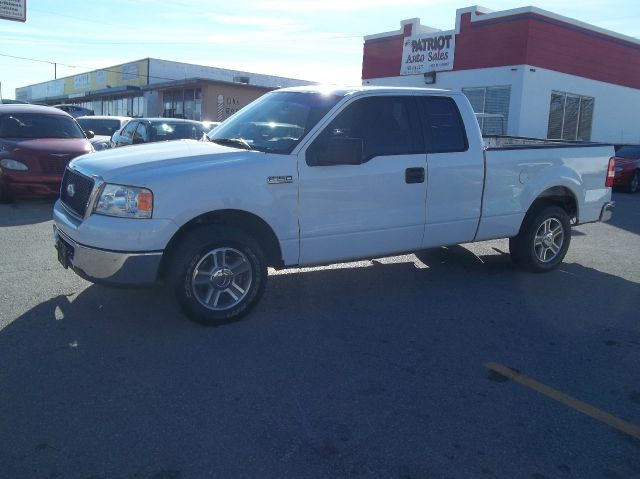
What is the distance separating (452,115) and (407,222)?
1294 mm

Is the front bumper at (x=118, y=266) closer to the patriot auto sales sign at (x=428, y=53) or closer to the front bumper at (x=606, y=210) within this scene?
the front bumper at (x=606, y=210)

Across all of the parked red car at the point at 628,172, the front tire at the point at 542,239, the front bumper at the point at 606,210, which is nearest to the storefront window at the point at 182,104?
the parked red car at the point at 628,172

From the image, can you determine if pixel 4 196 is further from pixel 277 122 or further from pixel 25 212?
pixel 277 122

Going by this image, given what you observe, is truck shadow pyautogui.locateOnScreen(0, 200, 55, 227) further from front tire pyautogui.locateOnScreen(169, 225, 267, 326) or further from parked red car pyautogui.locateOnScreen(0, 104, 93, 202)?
front tire pyautogui.locateOnScreen(169, 225, 267, 326)

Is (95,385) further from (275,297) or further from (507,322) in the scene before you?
(507,322)

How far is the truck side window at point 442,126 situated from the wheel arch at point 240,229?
1.88m

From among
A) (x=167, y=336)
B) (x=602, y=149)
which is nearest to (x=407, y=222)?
(x=167, y=336)

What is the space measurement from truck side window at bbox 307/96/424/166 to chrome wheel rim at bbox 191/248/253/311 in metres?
1.26

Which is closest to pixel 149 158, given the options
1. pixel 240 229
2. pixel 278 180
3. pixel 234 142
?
pixel 234 142

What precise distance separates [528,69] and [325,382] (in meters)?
19.7

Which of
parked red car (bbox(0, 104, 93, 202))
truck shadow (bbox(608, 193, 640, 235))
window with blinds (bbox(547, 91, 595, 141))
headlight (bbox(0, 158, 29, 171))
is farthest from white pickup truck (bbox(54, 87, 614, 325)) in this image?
window with blinds (bbox(547, 91, 595, 141))

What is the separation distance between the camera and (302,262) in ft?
18.1

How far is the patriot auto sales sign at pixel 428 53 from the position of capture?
23844 mm

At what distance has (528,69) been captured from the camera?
2112cm
